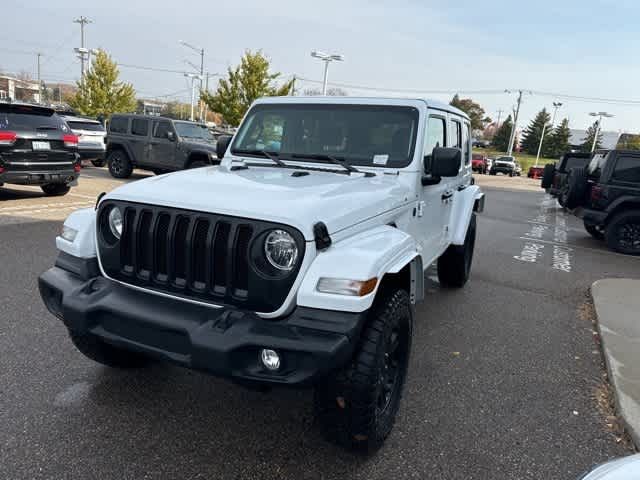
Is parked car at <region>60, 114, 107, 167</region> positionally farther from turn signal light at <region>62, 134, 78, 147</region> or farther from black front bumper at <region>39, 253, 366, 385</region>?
black front bumper at <region>39, 253, 366, 385</region>

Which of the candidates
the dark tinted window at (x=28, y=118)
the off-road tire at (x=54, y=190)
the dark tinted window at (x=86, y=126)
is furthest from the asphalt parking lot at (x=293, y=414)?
the dark tinted window at (x=86, y=126)

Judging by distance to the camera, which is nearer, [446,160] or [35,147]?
[446,160]

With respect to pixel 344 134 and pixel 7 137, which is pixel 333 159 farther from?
pixel 7 137

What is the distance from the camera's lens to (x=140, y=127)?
45.3 feet

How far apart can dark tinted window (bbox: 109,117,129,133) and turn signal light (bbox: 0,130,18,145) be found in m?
5.83

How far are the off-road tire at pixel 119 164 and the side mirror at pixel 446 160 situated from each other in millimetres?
12336

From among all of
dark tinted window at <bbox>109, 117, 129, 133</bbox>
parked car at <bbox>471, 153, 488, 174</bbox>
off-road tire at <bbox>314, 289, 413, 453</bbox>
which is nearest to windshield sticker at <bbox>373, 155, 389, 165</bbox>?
off-road tire at <bbox>314, 289, 413, 453</bbox>

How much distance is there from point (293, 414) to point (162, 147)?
11734 mm

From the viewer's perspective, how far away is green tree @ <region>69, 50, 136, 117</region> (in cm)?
3127

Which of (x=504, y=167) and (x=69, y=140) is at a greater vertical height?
(x=69, y=140)

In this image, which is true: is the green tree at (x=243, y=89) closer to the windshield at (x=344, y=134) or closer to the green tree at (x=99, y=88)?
the green tree at (x=99, y=88)

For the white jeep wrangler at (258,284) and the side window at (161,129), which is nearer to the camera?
the white jeep wrangler at (258,284)

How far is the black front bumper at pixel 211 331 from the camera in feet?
6.93

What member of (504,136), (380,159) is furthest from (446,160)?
(504,136)
